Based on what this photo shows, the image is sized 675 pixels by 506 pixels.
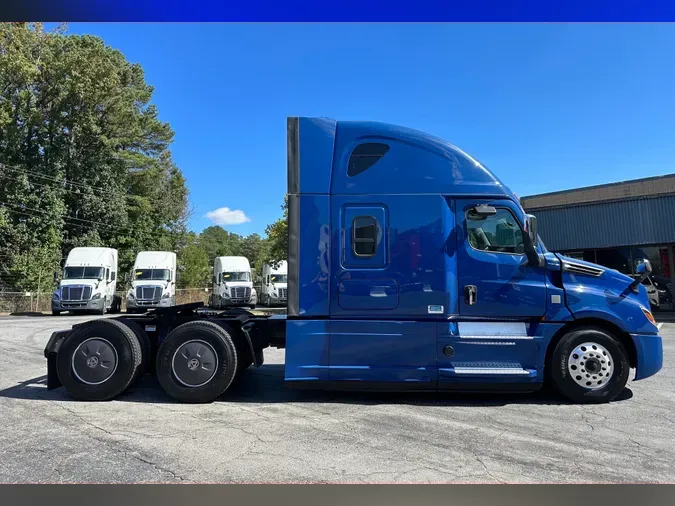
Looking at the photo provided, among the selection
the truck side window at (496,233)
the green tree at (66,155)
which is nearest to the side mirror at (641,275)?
the truck side window at (496,233)

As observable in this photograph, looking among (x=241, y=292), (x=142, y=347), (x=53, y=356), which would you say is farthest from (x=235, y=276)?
(x=142, y=347)

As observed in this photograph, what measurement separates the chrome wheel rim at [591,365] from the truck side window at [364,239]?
2792 millimetres

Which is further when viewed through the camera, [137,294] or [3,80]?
[3,80]

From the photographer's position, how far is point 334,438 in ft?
15.0

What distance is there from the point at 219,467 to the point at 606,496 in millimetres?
3025

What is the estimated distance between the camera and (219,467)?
3881 mm

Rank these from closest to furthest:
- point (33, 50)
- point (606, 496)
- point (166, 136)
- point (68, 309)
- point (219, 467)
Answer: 1. point (606, 496)
2. point (219, 467)
3. point (68, 309)
4. point (33, 50)
5. point (166, 136)

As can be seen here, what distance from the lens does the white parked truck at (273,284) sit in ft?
102

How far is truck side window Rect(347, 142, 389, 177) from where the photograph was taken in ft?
19.4

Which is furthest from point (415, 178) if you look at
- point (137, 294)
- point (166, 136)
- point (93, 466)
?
point (166, 136)

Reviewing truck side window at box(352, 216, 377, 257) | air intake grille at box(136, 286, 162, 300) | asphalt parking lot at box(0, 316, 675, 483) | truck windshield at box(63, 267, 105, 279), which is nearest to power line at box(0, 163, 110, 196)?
truck windshield at box(63, 267, 105, 279)

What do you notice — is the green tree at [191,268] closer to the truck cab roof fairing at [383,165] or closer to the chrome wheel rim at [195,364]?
the chrome wheel rim at [195,364]

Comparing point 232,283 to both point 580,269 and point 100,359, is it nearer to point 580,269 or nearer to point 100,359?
point 100,359
